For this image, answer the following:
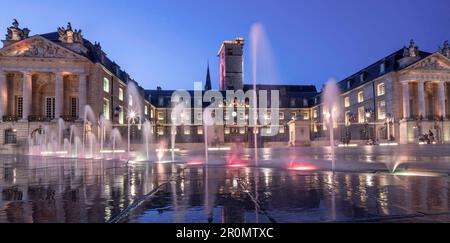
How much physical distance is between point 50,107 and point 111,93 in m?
9.96

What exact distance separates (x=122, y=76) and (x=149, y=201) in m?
68.8

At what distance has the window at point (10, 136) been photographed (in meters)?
51.1

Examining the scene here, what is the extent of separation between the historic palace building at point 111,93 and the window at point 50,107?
161 millimetres

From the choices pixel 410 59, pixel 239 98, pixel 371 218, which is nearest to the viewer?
pixel 371 218

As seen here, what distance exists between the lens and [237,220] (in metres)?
4.39

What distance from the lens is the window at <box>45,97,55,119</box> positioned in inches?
2173

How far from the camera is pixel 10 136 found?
5134 cm

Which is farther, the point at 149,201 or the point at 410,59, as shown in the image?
the point at 410,59

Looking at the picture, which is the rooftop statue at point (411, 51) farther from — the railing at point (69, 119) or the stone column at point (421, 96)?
the railing at point (69, 119)

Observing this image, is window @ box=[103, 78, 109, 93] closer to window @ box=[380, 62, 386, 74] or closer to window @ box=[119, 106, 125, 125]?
window @ box=[119, 106, 125, 125]

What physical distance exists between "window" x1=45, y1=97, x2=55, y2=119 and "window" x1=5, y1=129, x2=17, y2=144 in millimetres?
5331

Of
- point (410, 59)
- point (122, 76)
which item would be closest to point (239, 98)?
point (122, 76)

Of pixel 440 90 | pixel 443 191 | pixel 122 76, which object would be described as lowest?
pixel 443 191
